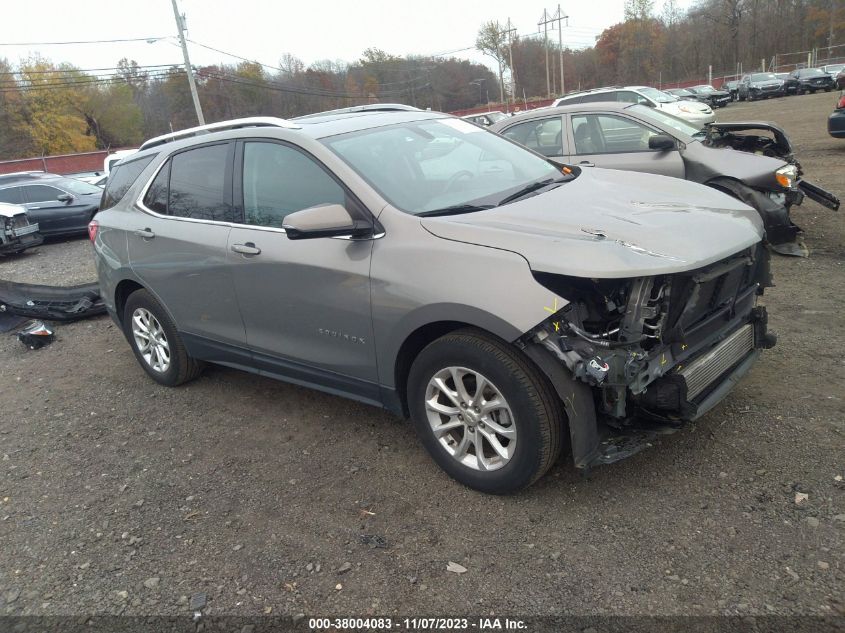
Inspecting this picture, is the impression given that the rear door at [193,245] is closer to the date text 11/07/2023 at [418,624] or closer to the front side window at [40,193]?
the date text 11/07/2023 at [418,624]

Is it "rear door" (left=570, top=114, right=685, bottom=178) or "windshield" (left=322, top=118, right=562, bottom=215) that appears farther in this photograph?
"rear door" (left=570, top=114, right=685, bottom=178)

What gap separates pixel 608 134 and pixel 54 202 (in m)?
12.5

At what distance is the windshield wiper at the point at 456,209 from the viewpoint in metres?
3.20

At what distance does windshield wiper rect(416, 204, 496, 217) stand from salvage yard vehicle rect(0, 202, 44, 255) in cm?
1224

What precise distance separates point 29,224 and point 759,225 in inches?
544

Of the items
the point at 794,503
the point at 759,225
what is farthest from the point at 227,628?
the point at 759,225

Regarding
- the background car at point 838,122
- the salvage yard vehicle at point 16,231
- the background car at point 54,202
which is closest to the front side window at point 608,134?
the background car at point 838,122

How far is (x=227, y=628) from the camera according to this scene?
254cm

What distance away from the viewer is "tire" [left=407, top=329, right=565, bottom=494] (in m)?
2.77

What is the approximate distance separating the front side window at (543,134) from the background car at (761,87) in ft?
131

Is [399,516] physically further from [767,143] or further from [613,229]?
[767,143]

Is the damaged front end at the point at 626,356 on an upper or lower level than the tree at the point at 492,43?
lower

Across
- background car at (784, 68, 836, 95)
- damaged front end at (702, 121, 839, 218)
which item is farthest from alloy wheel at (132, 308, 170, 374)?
background car at (784, 68, 836, 95)

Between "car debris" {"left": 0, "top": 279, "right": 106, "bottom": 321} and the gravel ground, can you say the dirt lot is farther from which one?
the gravel ground
